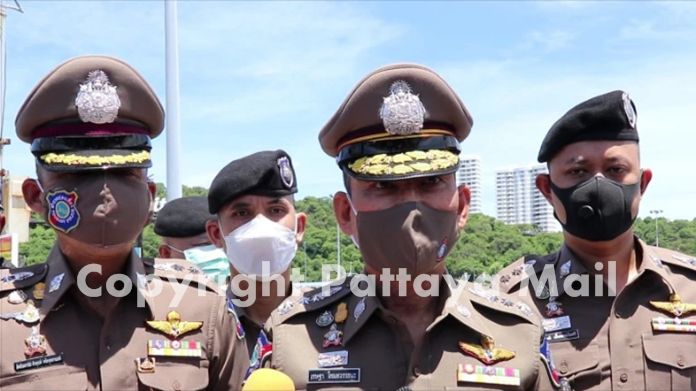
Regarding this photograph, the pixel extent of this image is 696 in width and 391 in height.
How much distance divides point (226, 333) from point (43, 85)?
1.34 metres

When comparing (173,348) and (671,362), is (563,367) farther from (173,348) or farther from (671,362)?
(173,348)

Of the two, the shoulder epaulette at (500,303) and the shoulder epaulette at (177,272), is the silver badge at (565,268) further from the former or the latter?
the shoulder epaulette at (177,272)

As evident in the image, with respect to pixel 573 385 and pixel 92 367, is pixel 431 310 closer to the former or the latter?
pixel 573 385

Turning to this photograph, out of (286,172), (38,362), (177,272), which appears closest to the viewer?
(38,362)

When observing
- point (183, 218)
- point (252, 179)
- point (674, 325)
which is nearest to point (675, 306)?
point (674, 325)

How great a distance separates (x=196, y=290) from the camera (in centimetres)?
368

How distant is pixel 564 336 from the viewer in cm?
395

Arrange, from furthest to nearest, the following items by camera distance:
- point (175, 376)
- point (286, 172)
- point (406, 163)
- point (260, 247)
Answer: point (286, 172) < point (260, 247) < point (175, 376) < point (406, 163)

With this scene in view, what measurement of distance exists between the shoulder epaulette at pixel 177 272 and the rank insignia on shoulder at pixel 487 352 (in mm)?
1290

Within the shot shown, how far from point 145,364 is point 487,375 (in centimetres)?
140

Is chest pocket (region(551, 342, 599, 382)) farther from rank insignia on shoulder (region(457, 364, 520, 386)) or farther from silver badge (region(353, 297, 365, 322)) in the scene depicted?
silver badge (region(353, 297, 365, 322))

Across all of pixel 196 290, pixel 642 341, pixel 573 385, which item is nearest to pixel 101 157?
pixel 196 290

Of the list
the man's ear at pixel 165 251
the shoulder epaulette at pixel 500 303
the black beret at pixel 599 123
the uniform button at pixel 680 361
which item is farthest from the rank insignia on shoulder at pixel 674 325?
the man's ear at pixel 165 251

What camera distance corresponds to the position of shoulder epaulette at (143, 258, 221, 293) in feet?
12.2
